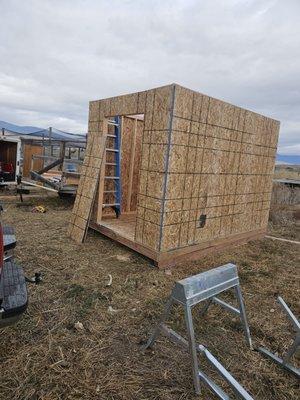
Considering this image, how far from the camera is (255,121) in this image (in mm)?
7562

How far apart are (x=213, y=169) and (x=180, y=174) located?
1160mm

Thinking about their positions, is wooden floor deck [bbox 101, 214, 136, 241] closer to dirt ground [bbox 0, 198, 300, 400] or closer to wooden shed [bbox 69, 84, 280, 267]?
wooden shed [bbox 69, 84, 280, 267]

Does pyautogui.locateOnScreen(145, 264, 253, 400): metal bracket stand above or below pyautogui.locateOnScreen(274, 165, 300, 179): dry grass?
below

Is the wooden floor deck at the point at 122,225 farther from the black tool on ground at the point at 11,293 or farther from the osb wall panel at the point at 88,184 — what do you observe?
the black tool on ground at the point at 11,293

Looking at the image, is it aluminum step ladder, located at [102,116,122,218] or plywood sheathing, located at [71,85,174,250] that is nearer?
plywood sheathing, located at [71,85,174,250]

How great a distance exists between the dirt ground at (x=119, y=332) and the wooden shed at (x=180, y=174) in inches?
27.5

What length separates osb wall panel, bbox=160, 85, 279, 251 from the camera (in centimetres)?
568

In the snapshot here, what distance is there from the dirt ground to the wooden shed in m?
0.70

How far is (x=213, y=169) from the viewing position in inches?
259

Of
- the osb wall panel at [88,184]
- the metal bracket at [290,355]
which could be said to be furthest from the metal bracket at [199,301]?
the osb wall panel at [88,184]

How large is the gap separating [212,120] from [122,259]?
350cm

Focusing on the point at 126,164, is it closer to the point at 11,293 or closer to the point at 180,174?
the point at 180,174

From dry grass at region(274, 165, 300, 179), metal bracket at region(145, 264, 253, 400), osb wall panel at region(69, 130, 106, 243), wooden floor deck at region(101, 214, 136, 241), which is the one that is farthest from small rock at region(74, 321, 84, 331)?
dry grass at region(274, 165, 300, 179)

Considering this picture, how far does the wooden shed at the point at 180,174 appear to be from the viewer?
5629mm
